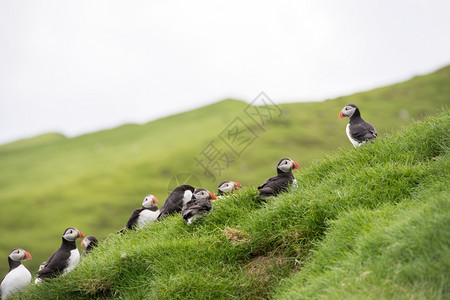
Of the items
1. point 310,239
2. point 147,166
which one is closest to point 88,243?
point 310,239

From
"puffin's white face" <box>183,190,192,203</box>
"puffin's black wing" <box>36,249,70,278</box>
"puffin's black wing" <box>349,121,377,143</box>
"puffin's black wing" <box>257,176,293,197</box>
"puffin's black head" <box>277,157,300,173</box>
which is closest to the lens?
"puffin's black wing" <box>36,249,70,278</box>

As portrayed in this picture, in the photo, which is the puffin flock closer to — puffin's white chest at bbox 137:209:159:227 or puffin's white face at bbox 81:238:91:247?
puffin's white chest at bbox 137:209:159:227

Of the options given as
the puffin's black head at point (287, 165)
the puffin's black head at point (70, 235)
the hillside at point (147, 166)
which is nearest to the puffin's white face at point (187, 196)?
the puffin's black head at point (287, 165)

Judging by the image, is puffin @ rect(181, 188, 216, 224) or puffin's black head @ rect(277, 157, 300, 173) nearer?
puffin @ rect(181, 188, 216, 224)

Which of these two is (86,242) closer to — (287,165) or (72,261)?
(72,261)

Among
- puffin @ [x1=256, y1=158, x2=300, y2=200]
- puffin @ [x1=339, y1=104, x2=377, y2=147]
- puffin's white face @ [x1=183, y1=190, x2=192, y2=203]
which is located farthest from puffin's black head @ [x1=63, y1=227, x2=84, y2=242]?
puffin @ [x1=339, y1=104, x2=377, y2=147]

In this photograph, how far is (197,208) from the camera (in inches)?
Answer: 235

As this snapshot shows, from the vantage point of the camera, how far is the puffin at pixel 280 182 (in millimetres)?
6102

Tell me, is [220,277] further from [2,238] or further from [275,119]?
[275,119]

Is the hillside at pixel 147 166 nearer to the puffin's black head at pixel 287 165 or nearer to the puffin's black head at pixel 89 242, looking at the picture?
the puffin's black head at pixel 89 242

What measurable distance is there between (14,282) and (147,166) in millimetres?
17915

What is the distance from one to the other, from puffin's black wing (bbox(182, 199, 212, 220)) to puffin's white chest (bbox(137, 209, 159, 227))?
1519 millimetres

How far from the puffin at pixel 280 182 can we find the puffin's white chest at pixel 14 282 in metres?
3.59

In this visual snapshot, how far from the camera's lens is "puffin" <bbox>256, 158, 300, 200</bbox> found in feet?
20.0
